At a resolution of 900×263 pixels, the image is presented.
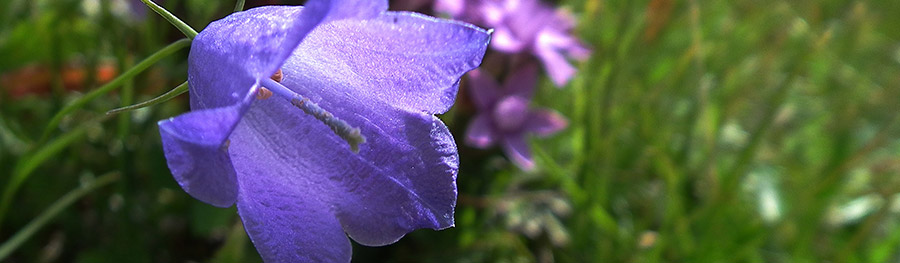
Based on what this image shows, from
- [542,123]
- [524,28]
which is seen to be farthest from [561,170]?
[524,28]

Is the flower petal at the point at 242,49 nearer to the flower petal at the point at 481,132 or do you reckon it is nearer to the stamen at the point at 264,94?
the stamen at the point at 264,94

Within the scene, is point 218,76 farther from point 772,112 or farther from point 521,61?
point 772,112

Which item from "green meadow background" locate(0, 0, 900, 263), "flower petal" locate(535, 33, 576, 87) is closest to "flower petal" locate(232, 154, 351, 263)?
"green meadow background" locate(0, 0, 900, 263)

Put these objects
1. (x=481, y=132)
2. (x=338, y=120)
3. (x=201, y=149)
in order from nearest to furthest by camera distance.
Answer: (x=201, y=149) < (x=338, y=120) < (x=481, y=132)

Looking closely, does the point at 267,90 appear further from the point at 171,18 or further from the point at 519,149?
the point at 519,149

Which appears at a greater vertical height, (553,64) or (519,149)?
(553,64)

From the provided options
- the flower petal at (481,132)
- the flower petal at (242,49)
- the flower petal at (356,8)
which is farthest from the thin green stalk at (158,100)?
the flower petal at (481,132)

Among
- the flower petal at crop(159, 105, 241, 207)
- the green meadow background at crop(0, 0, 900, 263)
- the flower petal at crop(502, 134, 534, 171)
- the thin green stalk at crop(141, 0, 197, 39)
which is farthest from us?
the flower petal at crop(502, 134, 534, 171)

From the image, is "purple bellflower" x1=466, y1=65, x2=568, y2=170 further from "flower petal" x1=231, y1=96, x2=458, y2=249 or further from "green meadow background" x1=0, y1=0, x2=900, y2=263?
"flower petal" x1=231, y1=96, x2=458, y2=249
